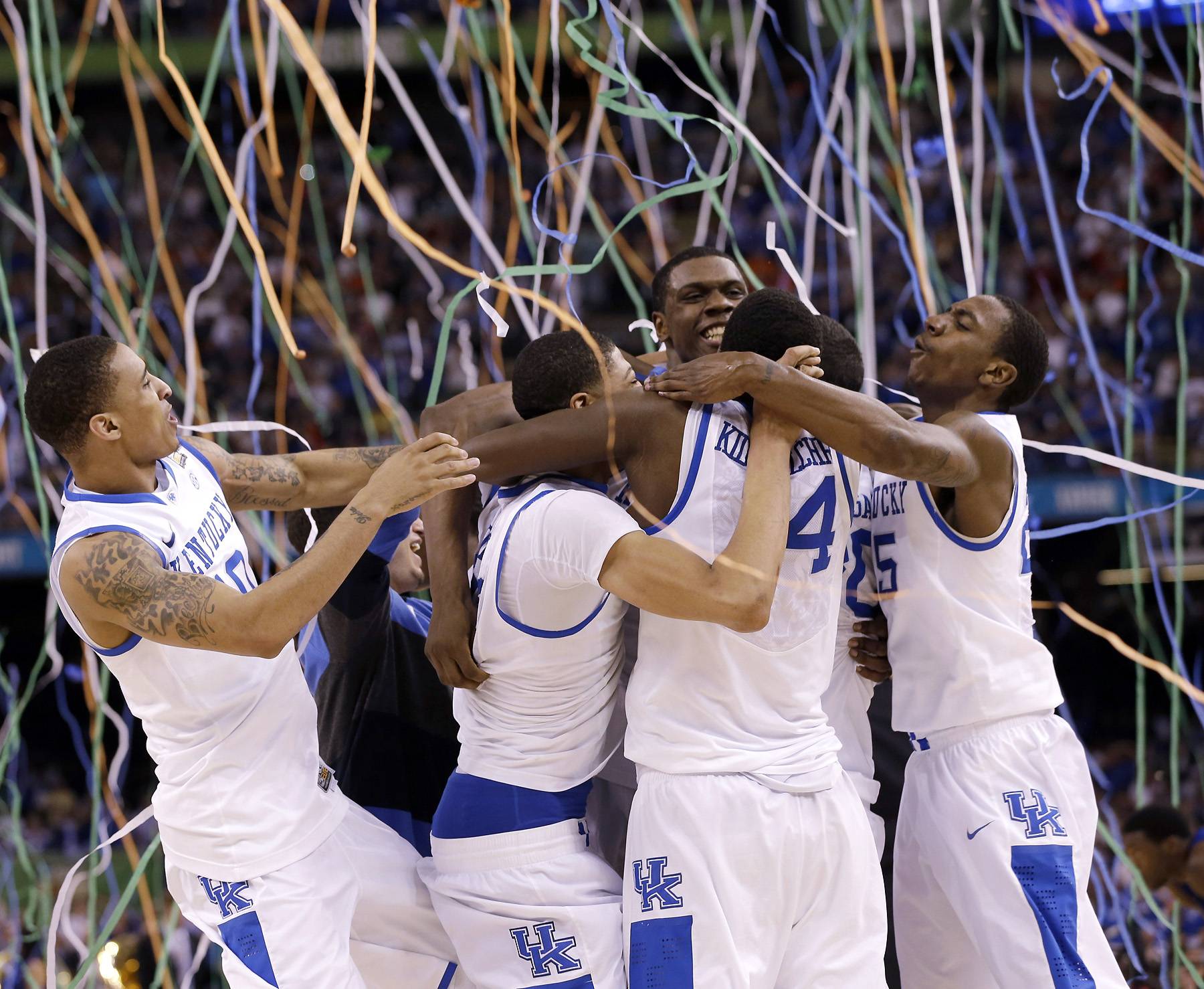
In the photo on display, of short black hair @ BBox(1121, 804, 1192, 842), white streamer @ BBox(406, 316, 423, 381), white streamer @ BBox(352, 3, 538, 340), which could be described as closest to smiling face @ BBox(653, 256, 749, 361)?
white streamer @ BBox(352, 3, 538, 340)

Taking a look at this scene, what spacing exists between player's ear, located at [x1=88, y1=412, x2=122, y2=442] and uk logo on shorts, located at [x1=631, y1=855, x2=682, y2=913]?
1328 mm

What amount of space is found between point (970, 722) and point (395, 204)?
842cm

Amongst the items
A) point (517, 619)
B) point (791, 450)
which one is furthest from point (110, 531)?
point (791, 450)

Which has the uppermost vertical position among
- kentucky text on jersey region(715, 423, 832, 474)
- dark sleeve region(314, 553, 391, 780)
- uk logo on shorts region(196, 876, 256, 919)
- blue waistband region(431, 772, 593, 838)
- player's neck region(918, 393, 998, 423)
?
player's neck region(918, 393, 998, 423)

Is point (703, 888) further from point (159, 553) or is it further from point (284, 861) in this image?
point (159, 553)

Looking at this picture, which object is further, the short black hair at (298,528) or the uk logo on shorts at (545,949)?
the short black hair at (298,528)

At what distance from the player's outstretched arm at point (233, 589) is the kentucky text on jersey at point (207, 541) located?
0.32 feet

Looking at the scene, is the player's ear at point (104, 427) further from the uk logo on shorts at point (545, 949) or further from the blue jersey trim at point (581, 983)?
the blue jersey trim at point (581, 983)

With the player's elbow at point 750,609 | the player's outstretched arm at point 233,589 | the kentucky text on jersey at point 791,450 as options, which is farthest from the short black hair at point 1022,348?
the player's outstretched arm at point 233,589

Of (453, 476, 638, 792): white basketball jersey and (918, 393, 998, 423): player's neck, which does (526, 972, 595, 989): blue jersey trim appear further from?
(918, 393, 998, 423): player's neck

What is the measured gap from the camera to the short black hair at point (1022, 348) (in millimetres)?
2906

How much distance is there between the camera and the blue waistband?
2.57 meters

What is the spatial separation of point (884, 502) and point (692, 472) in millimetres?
662

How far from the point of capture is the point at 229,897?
97.8 inches
